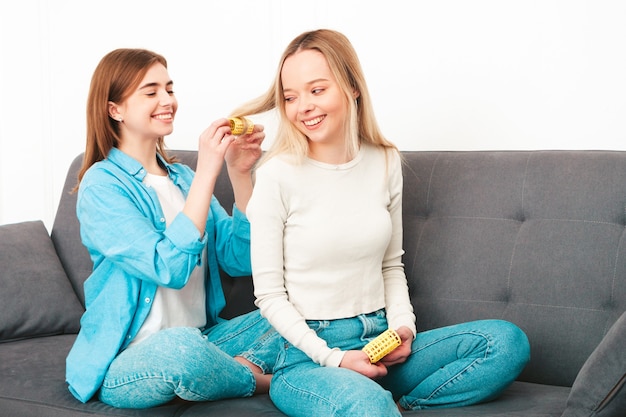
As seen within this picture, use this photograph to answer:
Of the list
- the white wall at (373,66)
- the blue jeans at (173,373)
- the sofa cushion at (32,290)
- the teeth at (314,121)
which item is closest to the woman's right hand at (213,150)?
the teeth at (314,121)

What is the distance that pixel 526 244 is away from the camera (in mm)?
2070

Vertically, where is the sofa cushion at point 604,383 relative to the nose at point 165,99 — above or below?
below

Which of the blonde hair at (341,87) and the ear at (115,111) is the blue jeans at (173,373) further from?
the ear at (115,111)

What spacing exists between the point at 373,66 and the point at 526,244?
884mm

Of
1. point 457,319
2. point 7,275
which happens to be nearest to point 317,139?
point 457,319

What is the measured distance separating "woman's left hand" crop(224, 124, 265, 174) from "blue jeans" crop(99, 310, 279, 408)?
536 mm

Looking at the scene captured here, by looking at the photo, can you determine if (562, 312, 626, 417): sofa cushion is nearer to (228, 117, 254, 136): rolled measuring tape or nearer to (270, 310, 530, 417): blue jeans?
(270, 310, 530, 417): blue jeans

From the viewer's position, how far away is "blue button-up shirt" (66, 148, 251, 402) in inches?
73.3

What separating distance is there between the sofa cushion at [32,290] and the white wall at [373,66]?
0.78 meters

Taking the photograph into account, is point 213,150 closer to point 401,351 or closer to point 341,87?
point 341,87

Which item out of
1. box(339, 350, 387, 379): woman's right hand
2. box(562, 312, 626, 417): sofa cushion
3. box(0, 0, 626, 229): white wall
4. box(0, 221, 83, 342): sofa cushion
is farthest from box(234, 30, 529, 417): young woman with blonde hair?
box(0, 221, 83, 342): sofa cushion

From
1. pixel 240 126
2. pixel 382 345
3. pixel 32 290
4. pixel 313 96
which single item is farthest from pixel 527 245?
pixel 32 290

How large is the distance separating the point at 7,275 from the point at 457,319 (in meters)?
1.26

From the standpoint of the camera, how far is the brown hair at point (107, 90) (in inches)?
81.5
